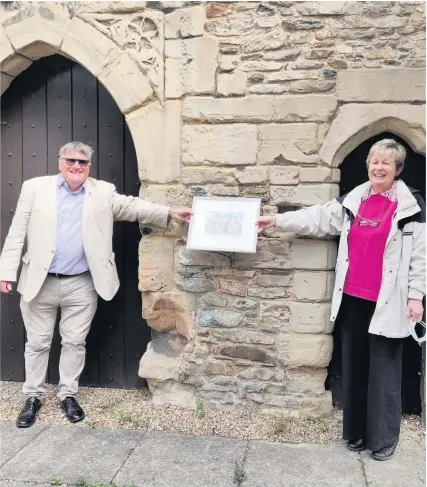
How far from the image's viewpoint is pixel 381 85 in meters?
3.20

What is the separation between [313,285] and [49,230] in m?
1.80

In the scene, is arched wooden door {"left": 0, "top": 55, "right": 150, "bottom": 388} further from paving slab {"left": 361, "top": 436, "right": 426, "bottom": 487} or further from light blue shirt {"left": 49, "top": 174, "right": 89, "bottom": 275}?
paving slab {"left": 361, "top": 436, "right": 426, "bottom": 487}

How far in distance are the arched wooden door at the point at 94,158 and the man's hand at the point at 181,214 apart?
67 cm

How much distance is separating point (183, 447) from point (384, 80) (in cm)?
260

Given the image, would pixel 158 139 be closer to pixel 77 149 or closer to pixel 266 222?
pixel 77 149

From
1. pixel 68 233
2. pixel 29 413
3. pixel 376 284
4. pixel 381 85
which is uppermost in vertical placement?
pixel 381 85

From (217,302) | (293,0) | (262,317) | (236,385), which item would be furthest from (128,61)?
(236,385)

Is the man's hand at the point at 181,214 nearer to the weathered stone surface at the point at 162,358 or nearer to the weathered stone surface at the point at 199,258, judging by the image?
the weathered stone surface at the point at 199,258

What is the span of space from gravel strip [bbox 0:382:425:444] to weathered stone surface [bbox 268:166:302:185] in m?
1.59

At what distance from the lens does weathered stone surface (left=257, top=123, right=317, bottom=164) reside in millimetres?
3303

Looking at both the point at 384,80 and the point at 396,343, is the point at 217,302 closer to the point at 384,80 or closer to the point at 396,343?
the point at 396,343

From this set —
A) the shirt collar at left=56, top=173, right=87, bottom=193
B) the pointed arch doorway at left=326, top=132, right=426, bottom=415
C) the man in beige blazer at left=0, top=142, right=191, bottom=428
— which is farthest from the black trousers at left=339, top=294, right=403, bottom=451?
the shirt collar at left=56, top=173, right=87, bottom=193

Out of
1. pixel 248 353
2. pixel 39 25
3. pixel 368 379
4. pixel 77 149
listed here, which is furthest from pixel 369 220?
pixel 39 25

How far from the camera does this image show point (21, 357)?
4184 mm
